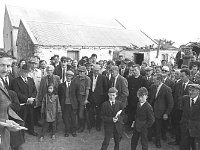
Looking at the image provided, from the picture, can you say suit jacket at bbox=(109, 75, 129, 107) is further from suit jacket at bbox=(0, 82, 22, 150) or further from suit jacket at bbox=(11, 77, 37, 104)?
suit jacket at bbox=(0, 82, 22, 150)

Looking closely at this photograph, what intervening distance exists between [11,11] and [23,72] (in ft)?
81.6

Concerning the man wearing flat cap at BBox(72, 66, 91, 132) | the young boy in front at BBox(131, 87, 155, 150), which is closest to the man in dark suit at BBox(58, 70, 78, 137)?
the man wearing flat cap at BBox(72, 66, 91, 132)

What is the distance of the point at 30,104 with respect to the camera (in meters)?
6.01

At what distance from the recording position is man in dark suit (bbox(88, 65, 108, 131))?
6.34 meters

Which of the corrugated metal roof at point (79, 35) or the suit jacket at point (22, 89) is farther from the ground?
the corrugated metal roof at point (79, 35)

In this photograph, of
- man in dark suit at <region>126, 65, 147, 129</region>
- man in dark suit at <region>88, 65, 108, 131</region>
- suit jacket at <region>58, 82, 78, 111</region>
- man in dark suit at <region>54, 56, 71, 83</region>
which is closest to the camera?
suit jacket at <region>58, 82, 78, 111</region>

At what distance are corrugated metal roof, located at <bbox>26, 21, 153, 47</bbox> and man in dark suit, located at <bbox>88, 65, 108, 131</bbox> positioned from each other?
13471 mm

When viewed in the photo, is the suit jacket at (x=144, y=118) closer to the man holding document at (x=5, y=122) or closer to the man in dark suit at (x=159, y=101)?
the man in dark suit at (x=159, y=101)

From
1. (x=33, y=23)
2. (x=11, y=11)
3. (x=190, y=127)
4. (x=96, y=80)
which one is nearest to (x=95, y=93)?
(x=96, y=80)

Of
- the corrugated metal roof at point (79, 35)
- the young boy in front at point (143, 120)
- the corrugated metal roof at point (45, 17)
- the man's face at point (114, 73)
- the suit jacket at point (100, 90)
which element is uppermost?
the corrugated metal roof at point (45, 17)

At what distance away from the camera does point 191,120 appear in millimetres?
4504

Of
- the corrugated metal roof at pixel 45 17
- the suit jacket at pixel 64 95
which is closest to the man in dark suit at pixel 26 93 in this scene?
the suit jacket at pixel 64 95

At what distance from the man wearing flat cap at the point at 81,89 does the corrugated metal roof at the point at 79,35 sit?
1364 cm

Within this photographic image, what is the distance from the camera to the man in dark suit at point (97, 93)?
20.8ft
